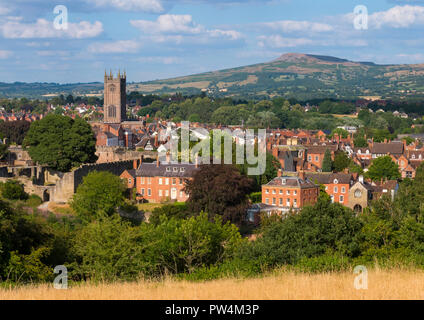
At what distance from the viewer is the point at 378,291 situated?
38.7 ft

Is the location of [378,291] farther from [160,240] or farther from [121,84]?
[121,84]

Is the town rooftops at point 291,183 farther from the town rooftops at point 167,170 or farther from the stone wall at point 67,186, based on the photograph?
the stone wall at point 67,186

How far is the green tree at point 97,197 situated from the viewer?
120 ft

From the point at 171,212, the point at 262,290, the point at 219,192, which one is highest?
the point at 262,290

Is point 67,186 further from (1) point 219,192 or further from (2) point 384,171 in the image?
(2) point 384,171

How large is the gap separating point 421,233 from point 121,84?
90.6m

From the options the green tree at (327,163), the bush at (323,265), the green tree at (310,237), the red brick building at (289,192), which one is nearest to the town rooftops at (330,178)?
the red brick building at (289,192)

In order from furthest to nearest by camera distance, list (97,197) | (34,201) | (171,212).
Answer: (34,201)
(171,212)
(97,197)

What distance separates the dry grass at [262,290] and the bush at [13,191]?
2700 centimetres

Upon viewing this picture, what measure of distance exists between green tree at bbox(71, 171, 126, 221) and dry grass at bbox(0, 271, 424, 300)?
23.1 meters

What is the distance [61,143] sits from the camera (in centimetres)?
4744

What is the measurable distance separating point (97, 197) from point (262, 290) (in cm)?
2633

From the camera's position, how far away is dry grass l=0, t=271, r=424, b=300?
37.9ft

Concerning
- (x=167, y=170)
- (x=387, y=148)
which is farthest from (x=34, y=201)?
(x=387, y=148)
